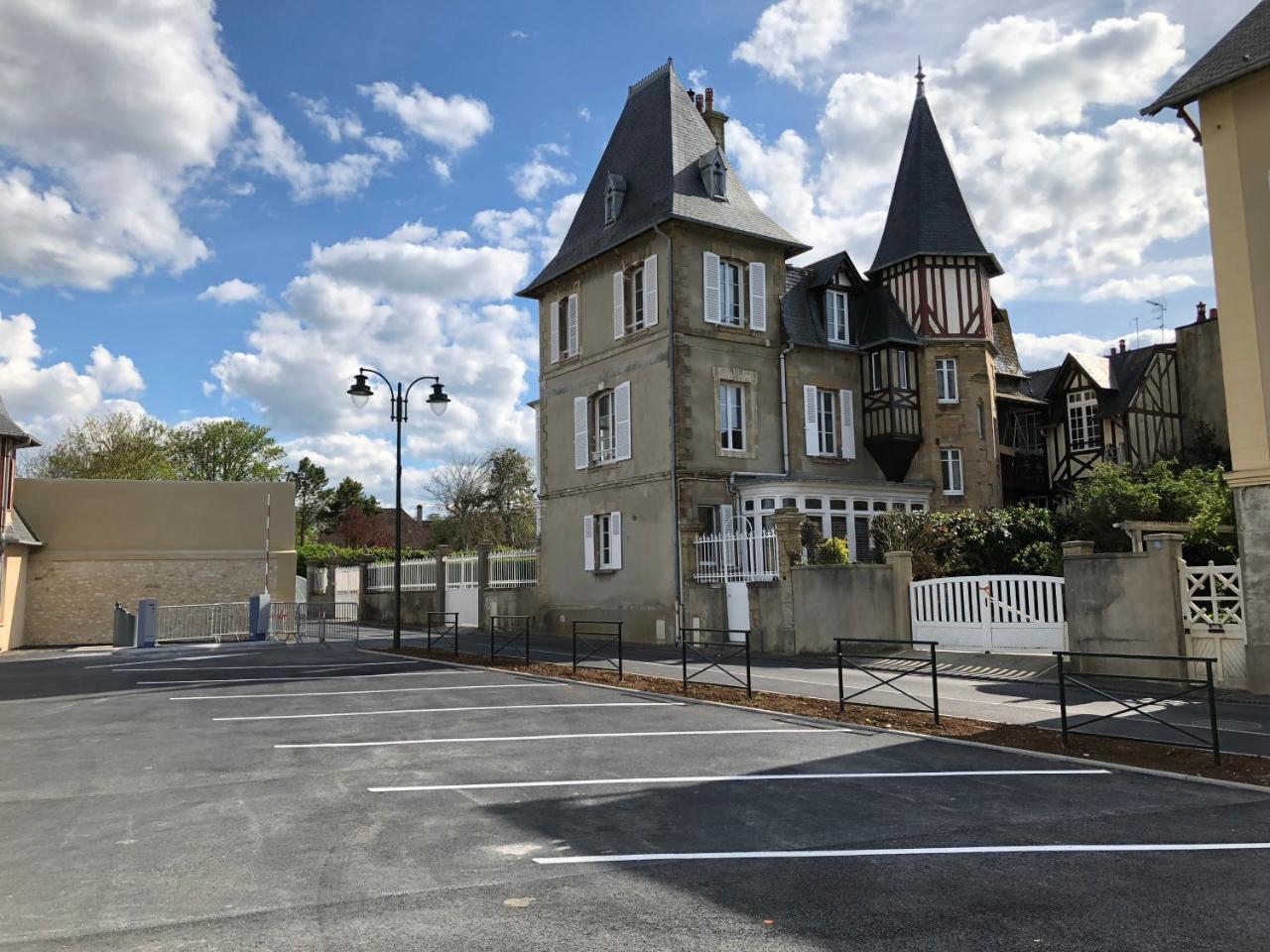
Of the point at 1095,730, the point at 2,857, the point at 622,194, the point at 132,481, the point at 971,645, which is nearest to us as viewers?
the point at 2,857

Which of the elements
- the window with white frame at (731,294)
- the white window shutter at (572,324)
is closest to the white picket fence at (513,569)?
the white window shutter at (572,324)

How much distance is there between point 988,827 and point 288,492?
28.8 m

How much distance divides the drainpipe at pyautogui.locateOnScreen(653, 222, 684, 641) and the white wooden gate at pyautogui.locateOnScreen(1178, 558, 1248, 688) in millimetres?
10562

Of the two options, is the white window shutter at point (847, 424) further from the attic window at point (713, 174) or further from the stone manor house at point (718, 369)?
the attic window at point (713, 174)

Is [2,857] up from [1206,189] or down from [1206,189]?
down

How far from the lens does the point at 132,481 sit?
2964 cm

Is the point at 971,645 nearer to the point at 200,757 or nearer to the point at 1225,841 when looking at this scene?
the point at 1225,841

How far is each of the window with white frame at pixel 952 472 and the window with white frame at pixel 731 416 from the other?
5973mm

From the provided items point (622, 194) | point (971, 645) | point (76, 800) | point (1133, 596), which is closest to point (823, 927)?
point (76, 800)

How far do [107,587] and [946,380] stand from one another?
25.8 meters

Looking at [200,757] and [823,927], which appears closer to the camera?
[823,927]

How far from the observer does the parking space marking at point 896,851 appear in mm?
5266

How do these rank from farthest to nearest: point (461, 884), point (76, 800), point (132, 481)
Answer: point (132, 481)
point (76, 800)
point (461, 884)

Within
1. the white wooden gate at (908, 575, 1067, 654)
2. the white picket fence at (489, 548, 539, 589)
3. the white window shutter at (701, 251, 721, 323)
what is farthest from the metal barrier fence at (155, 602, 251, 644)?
the white wooden gate at (908, 575, 1067, 654)
